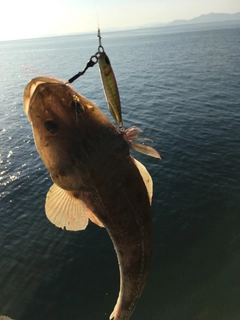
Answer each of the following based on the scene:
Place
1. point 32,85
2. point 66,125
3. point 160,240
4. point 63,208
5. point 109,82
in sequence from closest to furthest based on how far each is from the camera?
point 32,85 → point 66,125 → point 63,208 → point 109,82 → point 160,240

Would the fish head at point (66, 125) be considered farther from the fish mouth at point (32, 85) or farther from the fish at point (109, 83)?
the fish at point (109, 83)

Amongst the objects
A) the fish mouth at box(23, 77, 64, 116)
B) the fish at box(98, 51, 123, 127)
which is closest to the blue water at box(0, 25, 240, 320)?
the fish at box(98, 51, 123, 127)

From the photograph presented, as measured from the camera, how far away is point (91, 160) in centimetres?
388

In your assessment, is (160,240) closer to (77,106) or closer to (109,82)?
(109,82)

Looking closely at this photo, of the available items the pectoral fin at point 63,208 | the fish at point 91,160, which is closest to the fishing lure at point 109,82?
the fish at point 91,160

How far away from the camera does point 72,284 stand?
1315 centimetres

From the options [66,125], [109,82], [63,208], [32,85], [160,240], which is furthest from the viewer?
[160,240]

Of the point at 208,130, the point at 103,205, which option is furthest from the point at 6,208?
the point at 208,130

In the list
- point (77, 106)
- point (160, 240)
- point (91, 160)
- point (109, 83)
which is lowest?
point (160, 240)

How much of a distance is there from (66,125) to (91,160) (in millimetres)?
616

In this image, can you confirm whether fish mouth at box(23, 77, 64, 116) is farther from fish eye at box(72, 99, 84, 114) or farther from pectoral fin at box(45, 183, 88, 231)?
pectoral fin at box(45, 183, 88, 231)

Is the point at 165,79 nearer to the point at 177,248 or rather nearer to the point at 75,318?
the point at 177,248

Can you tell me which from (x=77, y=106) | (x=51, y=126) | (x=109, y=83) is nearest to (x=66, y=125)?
(x=51, y=126)

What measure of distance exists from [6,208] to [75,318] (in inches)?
373
